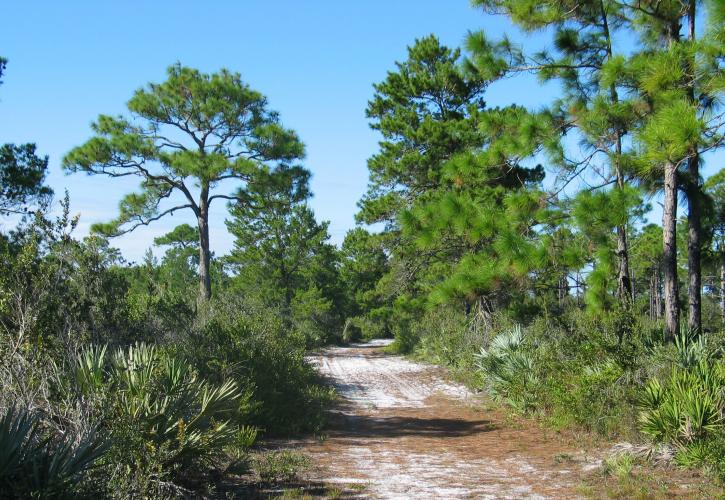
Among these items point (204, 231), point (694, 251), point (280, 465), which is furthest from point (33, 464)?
point (204, 231)

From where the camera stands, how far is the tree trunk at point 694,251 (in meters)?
10.1

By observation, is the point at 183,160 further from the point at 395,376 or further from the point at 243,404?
the point at 243,404

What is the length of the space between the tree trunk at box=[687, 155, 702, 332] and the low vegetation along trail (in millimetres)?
3078

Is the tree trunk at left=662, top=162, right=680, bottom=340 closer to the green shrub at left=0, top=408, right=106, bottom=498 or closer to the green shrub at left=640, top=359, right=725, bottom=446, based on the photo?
the green shrub at left=640, top=359, right=725, bottom=446

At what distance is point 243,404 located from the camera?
29.5 feet

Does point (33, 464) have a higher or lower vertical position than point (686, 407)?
lower

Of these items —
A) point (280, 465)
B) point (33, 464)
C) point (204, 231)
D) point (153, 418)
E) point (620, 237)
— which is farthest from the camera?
point (204, 231)

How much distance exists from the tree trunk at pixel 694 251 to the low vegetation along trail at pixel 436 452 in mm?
3078

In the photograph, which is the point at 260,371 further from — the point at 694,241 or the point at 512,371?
the point at 694,241

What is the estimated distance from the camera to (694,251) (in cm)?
1020

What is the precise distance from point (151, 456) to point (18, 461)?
4.47 ft

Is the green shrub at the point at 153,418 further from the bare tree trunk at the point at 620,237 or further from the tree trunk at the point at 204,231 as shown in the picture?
the tree trunk at the point at 204,231

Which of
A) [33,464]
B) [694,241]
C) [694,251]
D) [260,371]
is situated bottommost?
[33,464]

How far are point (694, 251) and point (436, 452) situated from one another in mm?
5222
